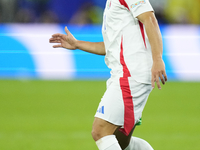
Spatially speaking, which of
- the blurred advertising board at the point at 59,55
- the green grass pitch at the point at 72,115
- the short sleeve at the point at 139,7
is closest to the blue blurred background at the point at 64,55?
the blurred advertising board at the point at 59,55

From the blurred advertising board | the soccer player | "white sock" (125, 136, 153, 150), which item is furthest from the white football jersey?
the blurred advertising board

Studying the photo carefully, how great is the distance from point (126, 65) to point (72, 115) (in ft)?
15.3

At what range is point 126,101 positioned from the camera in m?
3.62

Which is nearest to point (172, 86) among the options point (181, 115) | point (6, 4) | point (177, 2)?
point (181, 115)

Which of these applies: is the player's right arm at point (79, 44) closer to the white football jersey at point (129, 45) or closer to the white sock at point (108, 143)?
the white football jersey at point (129, 45)

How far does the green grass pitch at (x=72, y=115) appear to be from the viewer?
6199 mm

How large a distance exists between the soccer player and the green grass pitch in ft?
7.38

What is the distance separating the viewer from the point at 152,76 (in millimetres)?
3488

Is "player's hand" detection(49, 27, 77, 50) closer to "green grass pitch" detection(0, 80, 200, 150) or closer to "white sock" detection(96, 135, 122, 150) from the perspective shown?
"white sock" detection(96, 135, 122, 150)

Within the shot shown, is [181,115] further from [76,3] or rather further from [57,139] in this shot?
[76,3]

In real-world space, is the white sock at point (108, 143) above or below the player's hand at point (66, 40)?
below

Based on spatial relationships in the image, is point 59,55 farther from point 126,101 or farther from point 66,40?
point 126,101

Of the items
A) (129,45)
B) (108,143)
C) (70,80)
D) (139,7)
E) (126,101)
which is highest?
(139,7)

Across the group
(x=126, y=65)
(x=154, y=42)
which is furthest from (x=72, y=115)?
(x=154, y=42)
